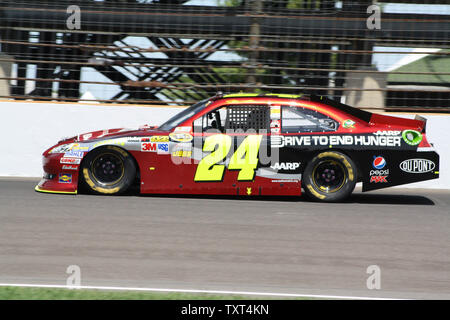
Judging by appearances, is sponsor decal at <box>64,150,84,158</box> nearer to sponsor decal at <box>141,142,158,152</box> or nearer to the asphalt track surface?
the asphalt track surface

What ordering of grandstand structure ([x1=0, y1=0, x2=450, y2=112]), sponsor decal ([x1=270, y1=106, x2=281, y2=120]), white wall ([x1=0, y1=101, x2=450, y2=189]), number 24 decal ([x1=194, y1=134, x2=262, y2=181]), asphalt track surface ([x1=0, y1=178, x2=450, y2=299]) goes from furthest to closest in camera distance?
1. grandstand structure ([x1=0, y1=0, x2=450, y2=112])
2. white wall ([x1=0, y1=101, x2=450, y2=189])
3. sponsor decal ([x1=270, y1=106, x2=281, y2=120])
4. number 24 decal ([x1=194, y1=134, x2=262, y2=181])
5. asphalt track surface ([x1=0, y1=178, x2=450, y2=299])

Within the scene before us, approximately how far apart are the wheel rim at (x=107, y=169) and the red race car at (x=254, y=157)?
0.01m

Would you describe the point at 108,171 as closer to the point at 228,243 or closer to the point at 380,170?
the point at 228,243

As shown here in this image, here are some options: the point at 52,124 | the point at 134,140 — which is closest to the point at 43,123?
the point at 52,124

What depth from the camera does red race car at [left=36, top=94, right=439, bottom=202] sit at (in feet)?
26.0

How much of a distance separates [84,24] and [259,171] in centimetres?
596

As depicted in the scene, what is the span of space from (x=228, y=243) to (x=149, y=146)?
2.50m

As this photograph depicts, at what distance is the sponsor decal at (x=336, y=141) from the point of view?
26.2 ft

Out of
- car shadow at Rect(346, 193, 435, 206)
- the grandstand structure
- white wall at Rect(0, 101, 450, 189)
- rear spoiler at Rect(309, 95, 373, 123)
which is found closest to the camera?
rear spoiler at Rect(309, 95, 373, 123)

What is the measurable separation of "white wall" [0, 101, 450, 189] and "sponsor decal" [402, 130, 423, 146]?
2.32m

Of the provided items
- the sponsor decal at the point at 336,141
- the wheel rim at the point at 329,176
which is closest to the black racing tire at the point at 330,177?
the wheel rim at the point at 329,176

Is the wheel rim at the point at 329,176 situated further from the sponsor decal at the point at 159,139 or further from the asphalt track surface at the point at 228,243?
the sponsor decal at the point at 159,139

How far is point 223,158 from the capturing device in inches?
311

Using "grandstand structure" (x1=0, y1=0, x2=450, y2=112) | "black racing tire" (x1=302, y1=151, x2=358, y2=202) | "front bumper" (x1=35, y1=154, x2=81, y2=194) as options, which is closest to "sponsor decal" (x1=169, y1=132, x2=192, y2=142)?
"front bumper" (x1=35, y1=154, x2=81, y2=194)
